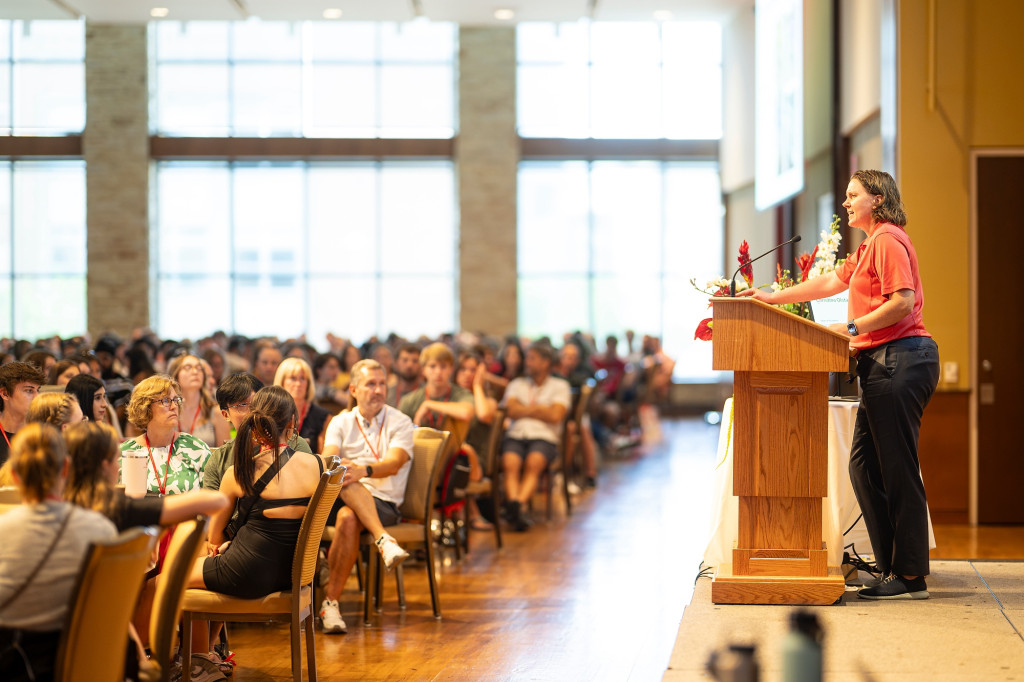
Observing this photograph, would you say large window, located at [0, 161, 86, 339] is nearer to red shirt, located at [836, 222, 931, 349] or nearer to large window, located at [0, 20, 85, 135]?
large window, located at [0, 20, 85, 135]

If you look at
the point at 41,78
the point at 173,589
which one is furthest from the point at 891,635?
the point at 41,78

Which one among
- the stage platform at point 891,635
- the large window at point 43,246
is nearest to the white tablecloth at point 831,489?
the stage platform at point 891,635

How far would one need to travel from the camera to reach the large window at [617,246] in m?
18.0

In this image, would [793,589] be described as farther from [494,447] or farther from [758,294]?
[494,447]

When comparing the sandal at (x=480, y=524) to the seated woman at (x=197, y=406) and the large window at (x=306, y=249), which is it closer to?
the seated woman at (x=197, y=406)

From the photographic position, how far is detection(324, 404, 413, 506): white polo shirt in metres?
5.48

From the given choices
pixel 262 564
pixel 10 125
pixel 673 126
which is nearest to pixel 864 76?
pixel 262 564

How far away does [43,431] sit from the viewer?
2701 mm

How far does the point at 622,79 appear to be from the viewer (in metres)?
18.2

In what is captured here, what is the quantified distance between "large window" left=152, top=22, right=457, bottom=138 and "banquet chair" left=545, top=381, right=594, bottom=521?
9.04 metres

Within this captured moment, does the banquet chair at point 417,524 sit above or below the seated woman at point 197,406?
below

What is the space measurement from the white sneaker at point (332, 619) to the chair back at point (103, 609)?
2262mm

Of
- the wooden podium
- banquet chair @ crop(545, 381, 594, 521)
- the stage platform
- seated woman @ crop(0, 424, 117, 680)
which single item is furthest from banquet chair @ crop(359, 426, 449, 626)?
banquet chair @ crop(545, 381, 594, 521)

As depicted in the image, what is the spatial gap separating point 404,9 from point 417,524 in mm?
7961
